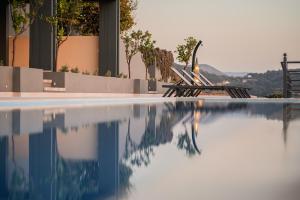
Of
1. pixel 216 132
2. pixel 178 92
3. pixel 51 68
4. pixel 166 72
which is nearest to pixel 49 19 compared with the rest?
pixel 51 68

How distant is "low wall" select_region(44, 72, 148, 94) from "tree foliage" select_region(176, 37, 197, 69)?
838 centimetres

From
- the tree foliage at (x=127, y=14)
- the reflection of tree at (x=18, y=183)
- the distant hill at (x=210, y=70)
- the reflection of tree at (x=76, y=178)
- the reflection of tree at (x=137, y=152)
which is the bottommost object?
the reflection of tree at (x=137, y=152)

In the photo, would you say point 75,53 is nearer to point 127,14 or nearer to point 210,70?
point 127,14

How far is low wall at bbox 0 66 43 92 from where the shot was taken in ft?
37.5

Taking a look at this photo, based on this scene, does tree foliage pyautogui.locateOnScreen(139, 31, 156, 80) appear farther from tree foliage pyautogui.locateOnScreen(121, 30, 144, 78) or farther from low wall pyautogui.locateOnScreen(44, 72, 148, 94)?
low wall pyautogui.locateOnScreen(44, 72, 148, 94)

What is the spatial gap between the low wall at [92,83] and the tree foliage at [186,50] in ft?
27.5

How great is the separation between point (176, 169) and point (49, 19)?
12.9 meters

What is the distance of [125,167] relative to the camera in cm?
276

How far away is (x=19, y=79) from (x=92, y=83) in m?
4.54

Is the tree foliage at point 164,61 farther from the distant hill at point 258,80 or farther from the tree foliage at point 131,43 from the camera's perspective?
the tree foliage at point 131,43

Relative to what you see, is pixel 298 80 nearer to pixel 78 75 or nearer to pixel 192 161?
pixel 78 75

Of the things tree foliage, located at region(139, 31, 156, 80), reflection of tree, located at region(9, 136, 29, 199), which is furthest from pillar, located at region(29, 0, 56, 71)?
reflection of tree, located at region(9, 136, 29, 199)

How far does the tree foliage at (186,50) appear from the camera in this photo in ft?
95.6

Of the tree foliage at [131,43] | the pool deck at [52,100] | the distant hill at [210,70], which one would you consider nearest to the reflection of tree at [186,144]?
the pool deck at [52,100]
